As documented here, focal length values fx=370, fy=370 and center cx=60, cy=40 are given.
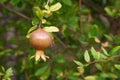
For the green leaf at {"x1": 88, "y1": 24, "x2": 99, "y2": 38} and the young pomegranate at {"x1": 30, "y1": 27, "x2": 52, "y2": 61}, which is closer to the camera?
the young pomegranate at {"x1": 30, "y1": 27, "x2": 52, "y2": 61}

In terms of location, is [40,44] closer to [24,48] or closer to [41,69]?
[41,69]

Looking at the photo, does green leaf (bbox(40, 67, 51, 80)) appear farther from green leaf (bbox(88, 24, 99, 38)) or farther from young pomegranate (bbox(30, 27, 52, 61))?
young pomegranate (bbox(30, 27, 52, 61))

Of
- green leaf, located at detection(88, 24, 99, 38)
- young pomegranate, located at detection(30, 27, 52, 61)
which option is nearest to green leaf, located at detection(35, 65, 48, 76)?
green leaf, located at detection(88, 24, 99, 38)

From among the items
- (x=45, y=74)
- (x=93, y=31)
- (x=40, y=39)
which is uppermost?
(x=40, y=39)

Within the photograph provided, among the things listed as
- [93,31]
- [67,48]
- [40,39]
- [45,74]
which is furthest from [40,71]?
[40,39]

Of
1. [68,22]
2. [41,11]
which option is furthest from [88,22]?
[41,11]

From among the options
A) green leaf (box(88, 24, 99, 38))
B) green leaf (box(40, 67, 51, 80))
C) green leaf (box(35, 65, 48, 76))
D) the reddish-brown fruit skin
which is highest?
the reddish-brown fruit skin

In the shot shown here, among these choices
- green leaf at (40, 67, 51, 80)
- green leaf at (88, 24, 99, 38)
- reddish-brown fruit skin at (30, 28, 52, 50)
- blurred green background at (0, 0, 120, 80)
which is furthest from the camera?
green leaf at (40, 67, 51, 80)

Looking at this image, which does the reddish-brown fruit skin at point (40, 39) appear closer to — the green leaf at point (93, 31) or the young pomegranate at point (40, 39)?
the young pomegranate at point (40, 39)

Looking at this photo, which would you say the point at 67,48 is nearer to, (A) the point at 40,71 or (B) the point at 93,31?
(A) the point at 40,71
